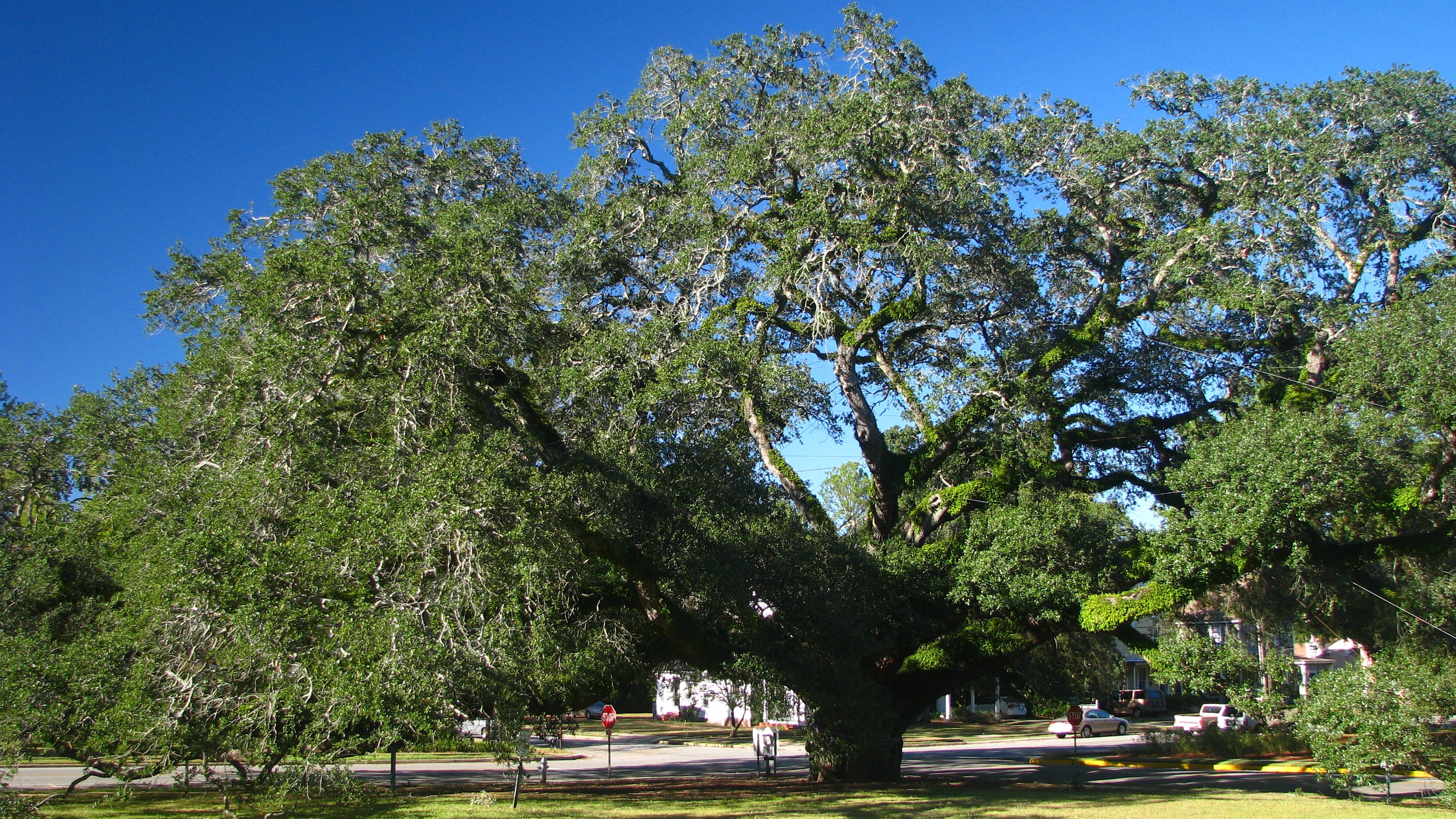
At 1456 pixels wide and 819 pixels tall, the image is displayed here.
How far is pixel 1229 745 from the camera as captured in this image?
24938mm

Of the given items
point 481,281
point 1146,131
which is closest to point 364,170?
point 481,281

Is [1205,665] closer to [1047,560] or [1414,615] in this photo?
[1047,560]

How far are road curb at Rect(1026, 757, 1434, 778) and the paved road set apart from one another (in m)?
0.46

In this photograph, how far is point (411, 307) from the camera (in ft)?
38.1

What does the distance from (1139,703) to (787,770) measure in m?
29.5

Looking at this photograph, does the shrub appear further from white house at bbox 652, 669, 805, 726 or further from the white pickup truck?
the white pickup truck

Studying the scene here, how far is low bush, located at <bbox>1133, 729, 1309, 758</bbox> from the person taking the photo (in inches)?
968

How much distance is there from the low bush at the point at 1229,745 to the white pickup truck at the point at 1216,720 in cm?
219

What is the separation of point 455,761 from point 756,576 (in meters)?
18.3

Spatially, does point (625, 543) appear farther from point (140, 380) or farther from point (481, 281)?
point (140, 380)

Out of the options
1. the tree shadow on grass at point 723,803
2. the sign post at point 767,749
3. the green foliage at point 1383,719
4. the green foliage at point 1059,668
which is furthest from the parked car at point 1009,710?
the green foliage at point 1383,719

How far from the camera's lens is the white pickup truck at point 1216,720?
29.7m

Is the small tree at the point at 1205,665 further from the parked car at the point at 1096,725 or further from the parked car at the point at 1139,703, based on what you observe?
the parked car at the point at 1139,703

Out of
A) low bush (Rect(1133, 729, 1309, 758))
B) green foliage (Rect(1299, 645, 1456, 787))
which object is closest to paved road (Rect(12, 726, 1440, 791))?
low bush (Rect(1133, 729, 1309, 758))
